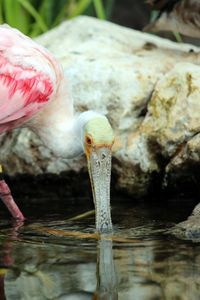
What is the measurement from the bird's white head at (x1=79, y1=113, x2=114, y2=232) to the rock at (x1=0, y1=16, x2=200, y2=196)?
3.31 feet

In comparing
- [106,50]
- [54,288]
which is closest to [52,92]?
[106,50]

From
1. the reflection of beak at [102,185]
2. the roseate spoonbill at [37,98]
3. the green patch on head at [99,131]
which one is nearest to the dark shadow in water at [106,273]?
the reflection of beak at [102,185]

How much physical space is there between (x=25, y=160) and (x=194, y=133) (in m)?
1.64

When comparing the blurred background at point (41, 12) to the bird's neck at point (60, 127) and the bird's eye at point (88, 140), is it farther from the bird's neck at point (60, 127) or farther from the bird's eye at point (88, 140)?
the bird's eye at point (88, 140)

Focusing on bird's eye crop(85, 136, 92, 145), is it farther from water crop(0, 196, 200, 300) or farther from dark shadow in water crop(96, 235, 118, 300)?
dark shadow in water crop(96, 235, 118, 300)

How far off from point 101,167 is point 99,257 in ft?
3.32

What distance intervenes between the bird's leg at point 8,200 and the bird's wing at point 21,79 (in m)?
0.60

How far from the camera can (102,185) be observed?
7016 mm

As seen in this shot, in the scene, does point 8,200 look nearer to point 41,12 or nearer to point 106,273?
point 106,273

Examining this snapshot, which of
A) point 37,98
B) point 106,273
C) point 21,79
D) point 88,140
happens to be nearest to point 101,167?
point 88,140

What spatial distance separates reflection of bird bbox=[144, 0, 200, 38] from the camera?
973cm

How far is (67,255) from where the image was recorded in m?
6.21

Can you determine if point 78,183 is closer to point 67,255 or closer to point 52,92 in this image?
point 52,92

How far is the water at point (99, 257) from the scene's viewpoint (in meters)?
5.38
